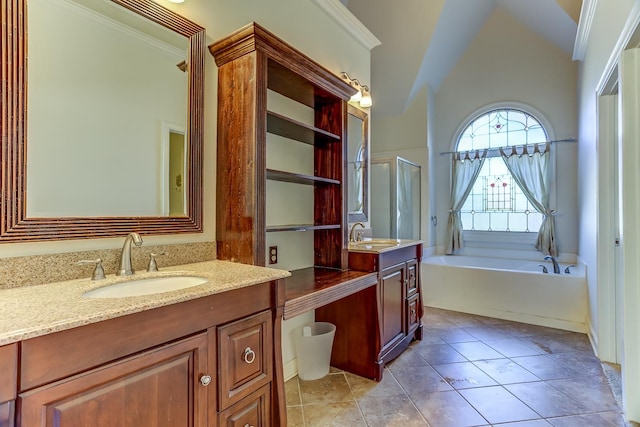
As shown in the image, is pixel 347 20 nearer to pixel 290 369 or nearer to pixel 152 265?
pixel 152 265

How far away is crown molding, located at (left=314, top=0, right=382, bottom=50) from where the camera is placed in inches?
96.9

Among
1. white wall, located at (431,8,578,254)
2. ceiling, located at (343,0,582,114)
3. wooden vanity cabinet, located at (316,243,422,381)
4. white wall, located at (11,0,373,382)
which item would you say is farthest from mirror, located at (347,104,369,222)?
white wall, located at (431,8,578,254)

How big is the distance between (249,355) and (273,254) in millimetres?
885

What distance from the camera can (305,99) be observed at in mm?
2172

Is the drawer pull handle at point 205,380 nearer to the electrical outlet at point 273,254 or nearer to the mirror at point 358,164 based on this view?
the electrical outlet at point 273,254

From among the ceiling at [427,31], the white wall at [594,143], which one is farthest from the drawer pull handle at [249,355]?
the ceiling at [427,31]

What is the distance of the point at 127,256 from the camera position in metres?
1.27

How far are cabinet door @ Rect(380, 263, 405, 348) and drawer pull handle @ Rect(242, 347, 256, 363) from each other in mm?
1178

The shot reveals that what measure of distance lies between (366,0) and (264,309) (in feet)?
12.2

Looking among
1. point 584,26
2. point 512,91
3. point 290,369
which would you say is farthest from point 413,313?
point 512,91

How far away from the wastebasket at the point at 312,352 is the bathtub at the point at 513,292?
6.64 ft

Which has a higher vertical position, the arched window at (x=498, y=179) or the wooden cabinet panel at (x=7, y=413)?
the arched window at (x=498, y=179)

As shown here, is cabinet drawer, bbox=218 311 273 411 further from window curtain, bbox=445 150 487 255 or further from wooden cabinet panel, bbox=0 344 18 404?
window curtain, bbox=445 150 487 255

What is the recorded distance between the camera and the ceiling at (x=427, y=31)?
346 centimetres
